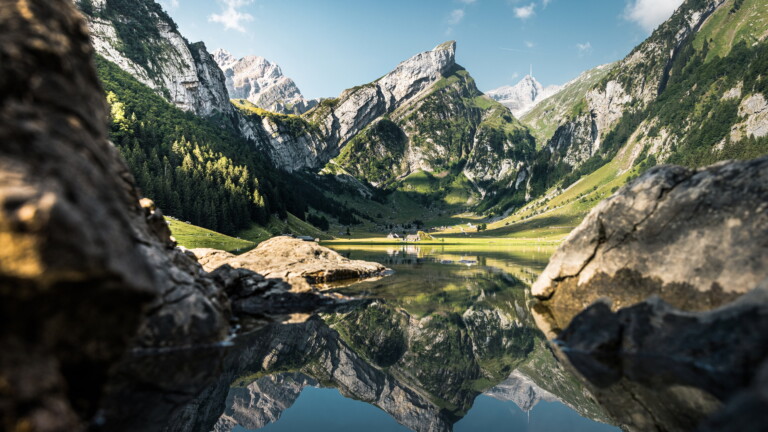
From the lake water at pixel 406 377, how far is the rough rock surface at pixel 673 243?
15.2 feet

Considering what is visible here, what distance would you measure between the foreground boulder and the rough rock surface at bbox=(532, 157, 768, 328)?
20430 mm

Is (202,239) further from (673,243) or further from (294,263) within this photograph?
(673,243)

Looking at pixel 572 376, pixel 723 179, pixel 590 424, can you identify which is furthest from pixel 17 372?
pixel 723 179

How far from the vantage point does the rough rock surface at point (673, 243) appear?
15.1 m

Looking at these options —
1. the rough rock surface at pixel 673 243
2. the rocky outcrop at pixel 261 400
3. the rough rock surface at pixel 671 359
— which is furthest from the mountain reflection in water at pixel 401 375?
the rough rock surface at pixel 673 243

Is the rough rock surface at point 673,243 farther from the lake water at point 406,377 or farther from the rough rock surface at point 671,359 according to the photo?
the lake water at point 406,377

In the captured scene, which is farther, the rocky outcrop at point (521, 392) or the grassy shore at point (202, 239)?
the grassy shore at point (202, 239)

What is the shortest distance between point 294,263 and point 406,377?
72.7 ft

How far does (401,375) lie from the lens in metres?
14.9

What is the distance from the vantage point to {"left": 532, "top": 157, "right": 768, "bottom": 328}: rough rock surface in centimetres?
1508

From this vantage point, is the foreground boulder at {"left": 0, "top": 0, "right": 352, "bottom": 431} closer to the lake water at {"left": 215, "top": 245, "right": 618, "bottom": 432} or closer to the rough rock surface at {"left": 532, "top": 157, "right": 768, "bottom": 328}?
the lake water at {"left": 215, "top": 245, "right": 618, "bottom": 432}

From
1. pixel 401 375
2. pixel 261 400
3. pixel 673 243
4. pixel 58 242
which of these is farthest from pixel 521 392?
pixel 58 242

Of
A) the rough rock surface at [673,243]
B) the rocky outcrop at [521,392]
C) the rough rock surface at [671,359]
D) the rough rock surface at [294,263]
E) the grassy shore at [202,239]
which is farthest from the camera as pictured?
the grassy shore at [202,239]

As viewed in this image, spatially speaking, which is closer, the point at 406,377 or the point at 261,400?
the point at 261,400
